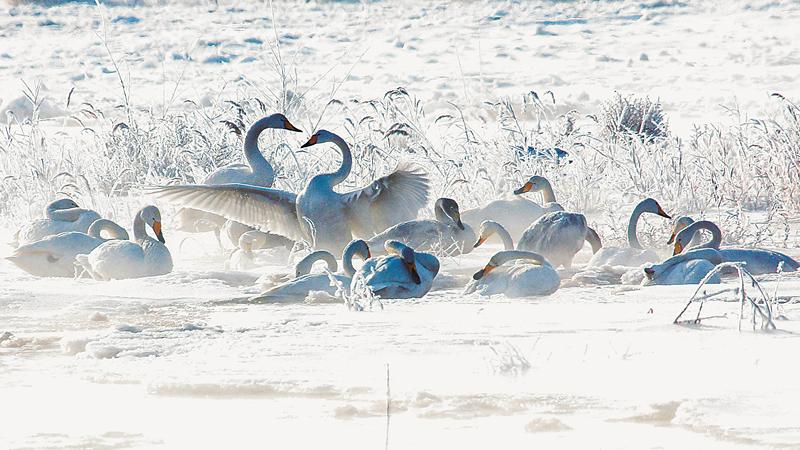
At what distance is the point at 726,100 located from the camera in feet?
56.8

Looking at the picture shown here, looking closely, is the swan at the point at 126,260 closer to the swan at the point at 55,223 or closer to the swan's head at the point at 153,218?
the swan's head at the point at 153,218

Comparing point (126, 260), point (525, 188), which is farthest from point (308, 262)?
point (525, 188)

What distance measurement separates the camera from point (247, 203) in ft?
27.3

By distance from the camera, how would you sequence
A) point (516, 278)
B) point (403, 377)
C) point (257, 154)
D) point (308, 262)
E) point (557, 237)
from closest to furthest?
point (403, 377)
point (516, 278)
point (308, 262)
point (557, 237)
point (257, 154)

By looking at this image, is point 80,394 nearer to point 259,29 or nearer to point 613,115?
point 613,115

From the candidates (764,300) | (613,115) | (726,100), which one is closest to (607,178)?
(613,115)

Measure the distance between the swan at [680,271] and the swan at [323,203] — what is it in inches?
73.8

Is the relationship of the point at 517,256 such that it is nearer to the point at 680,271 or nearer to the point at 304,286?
the point at 680,271

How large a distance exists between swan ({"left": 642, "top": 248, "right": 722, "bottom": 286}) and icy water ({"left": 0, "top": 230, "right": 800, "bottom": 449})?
466 mm

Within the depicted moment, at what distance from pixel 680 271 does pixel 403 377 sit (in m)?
2.54

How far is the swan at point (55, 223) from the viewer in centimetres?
818

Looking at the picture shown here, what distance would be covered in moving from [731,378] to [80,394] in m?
2.18

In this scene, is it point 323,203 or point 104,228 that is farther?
point 323,203

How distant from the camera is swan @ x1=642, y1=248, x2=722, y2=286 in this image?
6.67 meters
